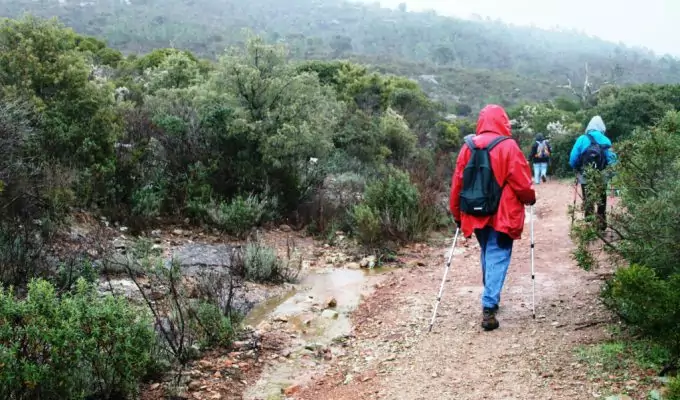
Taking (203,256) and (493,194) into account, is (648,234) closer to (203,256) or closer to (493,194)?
(493,194)

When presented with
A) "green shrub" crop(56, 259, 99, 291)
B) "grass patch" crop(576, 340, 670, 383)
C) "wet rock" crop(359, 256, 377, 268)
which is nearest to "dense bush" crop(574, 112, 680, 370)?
"grass patch" crop(576, 340, 670, 383)

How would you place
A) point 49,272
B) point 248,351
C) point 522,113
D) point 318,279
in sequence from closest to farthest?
point 248,351, point 49,272, point 318,279, point 522,113

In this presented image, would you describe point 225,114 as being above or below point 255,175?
above

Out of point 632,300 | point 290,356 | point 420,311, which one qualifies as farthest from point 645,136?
point 290,356

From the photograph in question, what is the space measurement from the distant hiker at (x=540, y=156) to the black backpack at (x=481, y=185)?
13.1 metres

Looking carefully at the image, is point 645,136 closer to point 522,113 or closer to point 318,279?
point 318,279

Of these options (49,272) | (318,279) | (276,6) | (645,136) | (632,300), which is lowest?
(318,279)

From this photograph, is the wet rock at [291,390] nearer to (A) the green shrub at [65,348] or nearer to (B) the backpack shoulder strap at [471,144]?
(A) the green shrub at [65,348]

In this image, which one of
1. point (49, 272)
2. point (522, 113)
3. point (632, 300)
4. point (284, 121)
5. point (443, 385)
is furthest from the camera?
point (522, 113)

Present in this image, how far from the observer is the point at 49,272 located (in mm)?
5984

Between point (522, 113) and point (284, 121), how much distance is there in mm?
21337

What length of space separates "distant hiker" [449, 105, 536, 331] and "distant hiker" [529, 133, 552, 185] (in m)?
12.9

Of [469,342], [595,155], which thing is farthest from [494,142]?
[595,155]

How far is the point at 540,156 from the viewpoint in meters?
17.7
